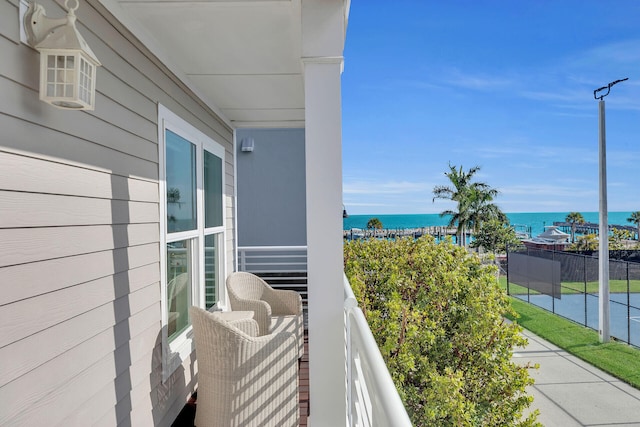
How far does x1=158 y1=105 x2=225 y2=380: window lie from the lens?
9.78ft

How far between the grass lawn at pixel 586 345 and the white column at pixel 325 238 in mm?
8122

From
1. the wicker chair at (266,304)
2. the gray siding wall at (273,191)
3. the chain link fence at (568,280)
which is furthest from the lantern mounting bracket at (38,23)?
the chain link fence at (568,280)

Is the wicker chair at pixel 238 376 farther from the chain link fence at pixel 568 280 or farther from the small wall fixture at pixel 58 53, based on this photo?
the chain link fence at pixel 568 280

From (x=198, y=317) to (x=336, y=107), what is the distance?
1.56m

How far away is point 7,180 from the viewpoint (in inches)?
56.6

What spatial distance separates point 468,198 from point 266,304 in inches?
1107

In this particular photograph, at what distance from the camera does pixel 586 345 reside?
11.6 meters

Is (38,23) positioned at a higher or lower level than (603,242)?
higher

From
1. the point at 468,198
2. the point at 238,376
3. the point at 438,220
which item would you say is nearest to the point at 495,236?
the point at 468,198

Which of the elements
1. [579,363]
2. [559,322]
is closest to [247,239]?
[579,363]

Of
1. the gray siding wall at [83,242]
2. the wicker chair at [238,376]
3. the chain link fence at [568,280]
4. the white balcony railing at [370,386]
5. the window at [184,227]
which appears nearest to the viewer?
the white balcony railing at [370,386]

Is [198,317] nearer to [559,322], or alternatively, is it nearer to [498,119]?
[559,322]

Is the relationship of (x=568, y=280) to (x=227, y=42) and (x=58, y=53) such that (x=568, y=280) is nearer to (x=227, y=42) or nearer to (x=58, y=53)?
(x=227, y=42)

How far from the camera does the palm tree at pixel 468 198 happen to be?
2983 centimetres
